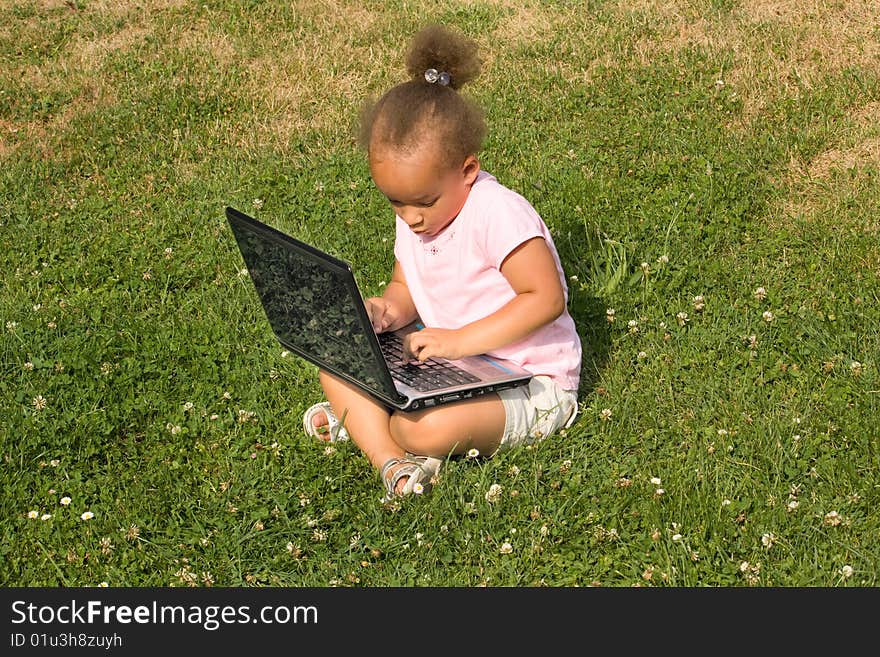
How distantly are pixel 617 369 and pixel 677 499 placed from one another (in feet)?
3.33

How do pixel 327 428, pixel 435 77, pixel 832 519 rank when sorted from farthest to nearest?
1. pixel 327 428
2. pixel 435 77
3. pixel 832 519

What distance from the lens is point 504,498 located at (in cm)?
465

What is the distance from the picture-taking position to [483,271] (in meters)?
4.75

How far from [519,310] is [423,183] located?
63 cm

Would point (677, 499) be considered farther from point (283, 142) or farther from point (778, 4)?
point (778, 4)

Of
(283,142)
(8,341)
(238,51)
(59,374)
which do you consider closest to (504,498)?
(59,374)

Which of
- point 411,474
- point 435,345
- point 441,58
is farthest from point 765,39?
point 411,474

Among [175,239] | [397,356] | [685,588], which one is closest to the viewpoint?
[685,588]

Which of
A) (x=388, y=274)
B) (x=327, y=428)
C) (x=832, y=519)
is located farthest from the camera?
(x=388, y=274)

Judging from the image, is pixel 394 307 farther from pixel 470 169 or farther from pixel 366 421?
pixel 470 169

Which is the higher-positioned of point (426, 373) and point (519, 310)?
point (519, 310)

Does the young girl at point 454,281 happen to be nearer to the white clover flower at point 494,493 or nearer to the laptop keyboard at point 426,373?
Result: the laptop keyboard at point 426,373

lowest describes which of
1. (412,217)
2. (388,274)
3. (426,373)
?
(388,274)

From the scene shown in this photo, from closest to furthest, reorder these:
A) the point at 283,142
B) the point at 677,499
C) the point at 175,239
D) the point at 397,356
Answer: the point at 677,499 < the point at 397,356 < the point at 175,239 < the point at 283,142
